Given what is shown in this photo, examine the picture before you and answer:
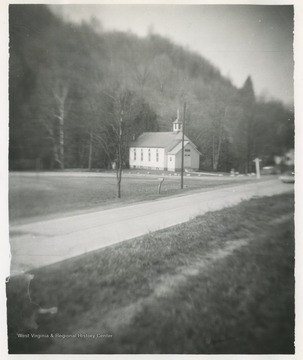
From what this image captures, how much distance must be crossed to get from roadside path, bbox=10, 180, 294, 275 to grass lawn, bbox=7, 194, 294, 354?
2.9 inches

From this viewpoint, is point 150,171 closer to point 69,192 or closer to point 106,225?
point 106,225

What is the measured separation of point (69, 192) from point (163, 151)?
766 millimetres

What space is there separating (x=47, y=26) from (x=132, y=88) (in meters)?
0.75

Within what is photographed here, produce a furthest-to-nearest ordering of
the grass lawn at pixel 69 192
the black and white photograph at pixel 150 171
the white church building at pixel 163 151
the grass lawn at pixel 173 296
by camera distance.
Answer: the white church building at pixel 163 151 → the grass lawn at pixel 69 192 → the black and white photograph at pixel 150 171 → the grass lawn at pixel 173 296

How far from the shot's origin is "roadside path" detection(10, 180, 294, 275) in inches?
85.5

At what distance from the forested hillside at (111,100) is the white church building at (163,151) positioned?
0.20 ft

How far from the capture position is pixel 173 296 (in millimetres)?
2033

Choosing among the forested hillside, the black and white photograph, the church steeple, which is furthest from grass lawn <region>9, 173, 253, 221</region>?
the church steeple

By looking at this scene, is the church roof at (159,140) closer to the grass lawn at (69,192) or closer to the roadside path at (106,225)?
the grass lawn at (69,192)

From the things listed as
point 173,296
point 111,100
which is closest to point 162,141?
point 111,100

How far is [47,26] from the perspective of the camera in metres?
2.26

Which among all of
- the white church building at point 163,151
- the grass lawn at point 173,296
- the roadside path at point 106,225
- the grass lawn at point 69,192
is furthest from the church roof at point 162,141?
the grass lawn at point 173,296

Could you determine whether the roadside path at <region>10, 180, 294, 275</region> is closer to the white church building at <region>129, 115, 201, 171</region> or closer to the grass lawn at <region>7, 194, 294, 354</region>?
the grass lawn at <region>7, 194, 294, 354</region>

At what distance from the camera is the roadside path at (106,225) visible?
2.17 meters
